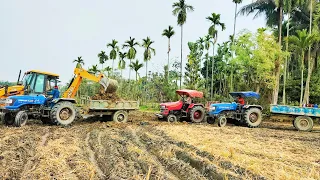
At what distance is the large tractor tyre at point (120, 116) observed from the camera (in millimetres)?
15227

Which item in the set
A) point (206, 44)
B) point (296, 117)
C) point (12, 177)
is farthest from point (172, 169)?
point (206, 44)

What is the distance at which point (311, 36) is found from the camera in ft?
75.2

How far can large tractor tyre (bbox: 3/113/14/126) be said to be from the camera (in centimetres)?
1345

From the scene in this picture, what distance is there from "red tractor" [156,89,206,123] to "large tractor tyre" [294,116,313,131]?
4498mm

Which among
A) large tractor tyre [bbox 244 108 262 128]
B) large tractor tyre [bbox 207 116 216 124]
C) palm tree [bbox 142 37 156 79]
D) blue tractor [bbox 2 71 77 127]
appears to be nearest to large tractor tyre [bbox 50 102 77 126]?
blue tractor [bbox 2 71 77 127]

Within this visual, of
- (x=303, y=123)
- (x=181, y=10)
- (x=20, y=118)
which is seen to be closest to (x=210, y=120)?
(x=303, y=123)

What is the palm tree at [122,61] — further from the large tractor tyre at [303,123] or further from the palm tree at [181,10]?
the large tractor tyre at [303,123]

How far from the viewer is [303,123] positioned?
50.4ft

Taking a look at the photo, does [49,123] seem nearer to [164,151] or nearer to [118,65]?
[164,151]

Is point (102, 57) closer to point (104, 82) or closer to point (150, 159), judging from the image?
point (104, 82)

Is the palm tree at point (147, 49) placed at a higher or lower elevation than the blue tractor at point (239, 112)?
higher

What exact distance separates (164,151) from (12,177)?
3.58 metres

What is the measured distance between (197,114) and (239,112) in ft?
→ 6.89

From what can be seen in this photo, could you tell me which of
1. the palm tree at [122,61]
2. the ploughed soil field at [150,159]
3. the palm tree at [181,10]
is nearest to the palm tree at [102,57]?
the palm tree at [122,61]
